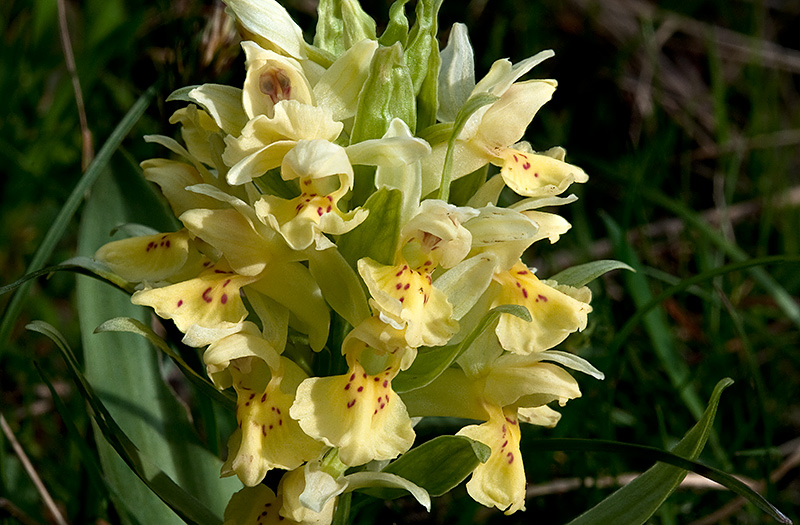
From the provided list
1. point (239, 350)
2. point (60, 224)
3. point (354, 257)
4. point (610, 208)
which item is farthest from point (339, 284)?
point (610, 208)

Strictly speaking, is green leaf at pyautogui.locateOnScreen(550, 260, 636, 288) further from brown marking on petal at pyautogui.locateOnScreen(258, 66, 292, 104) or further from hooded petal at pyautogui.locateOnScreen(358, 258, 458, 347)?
brown marking on petal at pyautogui.locateOnScreen(258, 66, 292, 104)

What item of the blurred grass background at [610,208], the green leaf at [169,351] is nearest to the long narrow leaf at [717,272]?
the blurred grass background at [610,208]

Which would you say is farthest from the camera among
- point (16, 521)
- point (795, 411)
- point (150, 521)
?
point (795, 411)

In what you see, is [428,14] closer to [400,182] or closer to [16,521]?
[400,182]

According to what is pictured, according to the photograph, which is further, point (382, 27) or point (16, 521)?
point (382, 27)

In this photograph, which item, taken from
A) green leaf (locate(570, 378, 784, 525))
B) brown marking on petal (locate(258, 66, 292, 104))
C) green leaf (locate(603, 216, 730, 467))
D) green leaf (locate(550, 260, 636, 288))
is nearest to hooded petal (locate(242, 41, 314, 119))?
brown marking on petal (locate(258, 66, 292, 104))

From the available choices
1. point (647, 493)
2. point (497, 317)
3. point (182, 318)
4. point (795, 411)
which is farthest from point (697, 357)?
point (182, 318)
